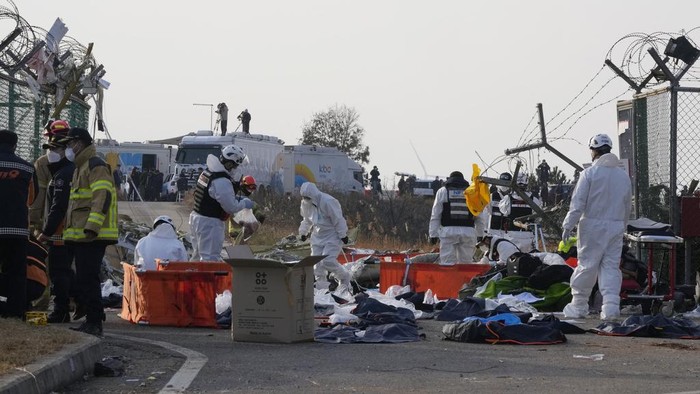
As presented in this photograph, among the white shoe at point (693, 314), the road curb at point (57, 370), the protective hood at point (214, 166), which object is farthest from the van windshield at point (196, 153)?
the road curb at point (57, 370)

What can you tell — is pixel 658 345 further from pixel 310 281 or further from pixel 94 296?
pixel 94 296

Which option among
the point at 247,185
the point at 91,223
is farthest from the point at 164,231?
the point at 91,223

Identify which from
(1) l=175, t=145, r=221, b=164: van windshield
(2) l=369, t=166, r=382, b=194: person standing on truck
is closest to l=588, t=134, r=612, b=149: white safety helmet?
(1) l=175, t=145, r=221, b=164: van windshield

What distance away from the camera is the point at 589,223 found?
14.8 metres

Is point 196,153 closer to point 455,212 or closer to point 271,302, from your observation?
point 455,212

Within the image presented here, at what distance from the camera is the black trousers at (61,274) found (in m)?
13.2

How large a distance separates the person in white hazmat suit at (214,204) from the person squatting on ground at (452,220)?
3.99 meters

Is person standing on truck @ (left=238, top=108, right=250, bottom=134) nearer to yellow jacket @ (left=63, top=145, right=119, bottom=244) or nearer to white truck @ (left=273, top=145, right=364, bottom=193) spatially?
white truck @ (left=273, top=145, right=364, bottom=193)

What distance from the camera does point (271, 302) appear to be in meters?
11.7

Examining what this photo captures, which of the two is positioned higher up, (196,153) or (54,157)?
(196,153)

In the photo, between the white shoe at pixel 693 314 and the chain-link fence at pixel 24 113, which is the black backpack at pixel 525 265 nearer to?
the white shoe at pixel 693 314

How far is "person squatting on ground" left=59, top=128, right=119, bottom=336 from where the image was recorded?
1161 centimetres

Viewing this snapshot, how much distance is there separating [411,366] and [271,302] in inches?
84.2

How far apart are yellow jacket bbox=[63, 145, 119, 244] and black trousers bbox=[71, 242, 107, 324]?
0.36 ft
